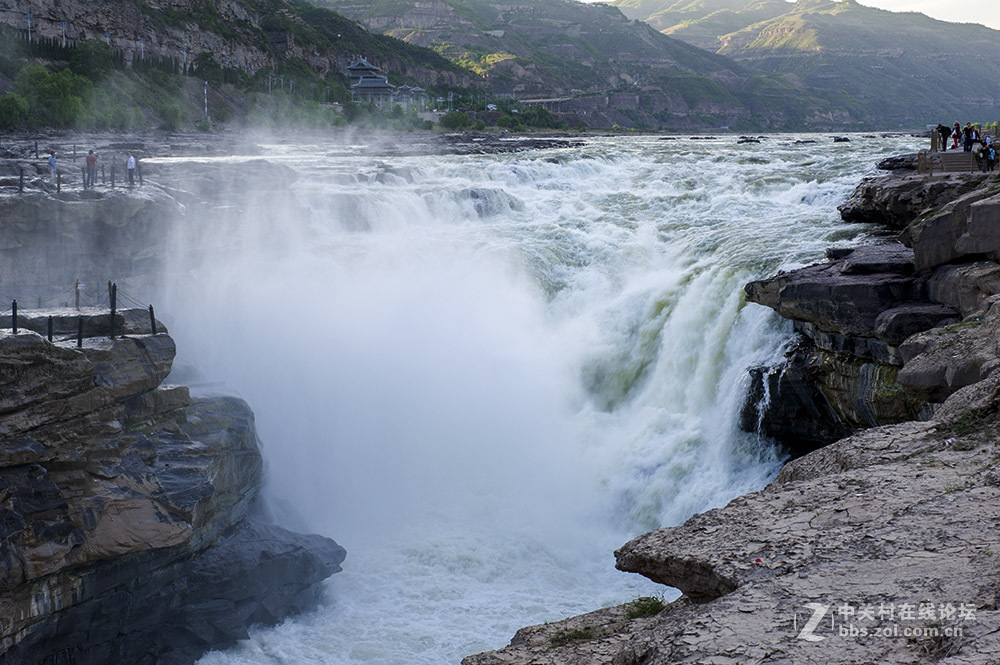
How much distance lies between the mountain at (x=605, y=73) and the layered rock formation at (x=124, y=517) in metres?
84.8

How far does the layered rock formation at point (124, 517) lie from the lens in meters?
10.6

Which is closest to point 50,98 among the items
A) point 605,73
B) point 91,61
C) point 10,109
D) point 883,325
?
point 10,109

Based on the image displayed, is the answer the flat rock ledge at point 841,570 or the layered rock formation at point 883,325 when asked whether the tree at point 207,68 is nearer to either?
the layered rock formation at point 883,325

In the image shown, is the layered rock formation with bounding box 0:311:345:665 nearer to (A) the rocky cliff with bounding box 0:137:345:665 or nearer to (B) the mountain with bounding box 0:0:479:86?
(A) the rocky cliff with bounding box 0:137:345:665

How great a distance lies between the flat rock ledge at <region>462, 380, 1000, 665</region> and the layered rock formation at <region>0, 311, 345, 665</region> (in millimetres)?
6677

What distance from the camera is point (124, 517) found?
1142 centimetres

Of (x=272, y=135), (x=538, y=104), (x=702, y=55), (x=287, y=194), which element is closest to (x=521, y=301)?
(x=287, y=194)

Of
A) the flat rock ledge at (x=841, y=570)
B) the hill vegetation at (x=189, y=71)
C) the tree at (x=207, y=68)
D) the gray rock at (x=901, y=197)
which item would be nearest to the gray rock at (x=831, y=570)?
the flat rock ledge at (x=841, y=570)

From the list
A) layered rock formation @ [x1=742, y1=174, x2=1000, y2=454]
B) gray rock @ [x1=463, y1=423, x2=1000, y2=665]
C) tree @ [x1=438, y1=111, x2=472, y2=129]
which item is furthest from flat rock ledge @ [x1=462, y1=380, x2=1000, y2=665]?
tree @ [x1=438, y1=111, x2=472, y2=129]

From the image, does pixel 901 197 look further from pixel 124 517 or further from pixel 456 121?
pixel 456 121

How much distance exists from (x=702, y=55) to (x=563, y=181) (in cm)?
17377

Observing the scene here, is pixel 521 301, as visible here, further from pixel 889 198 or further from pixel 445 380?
pixel 889 198

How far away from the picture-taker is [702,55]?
192250 mm

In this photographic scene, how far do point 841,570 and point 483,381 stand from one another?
14008mm
